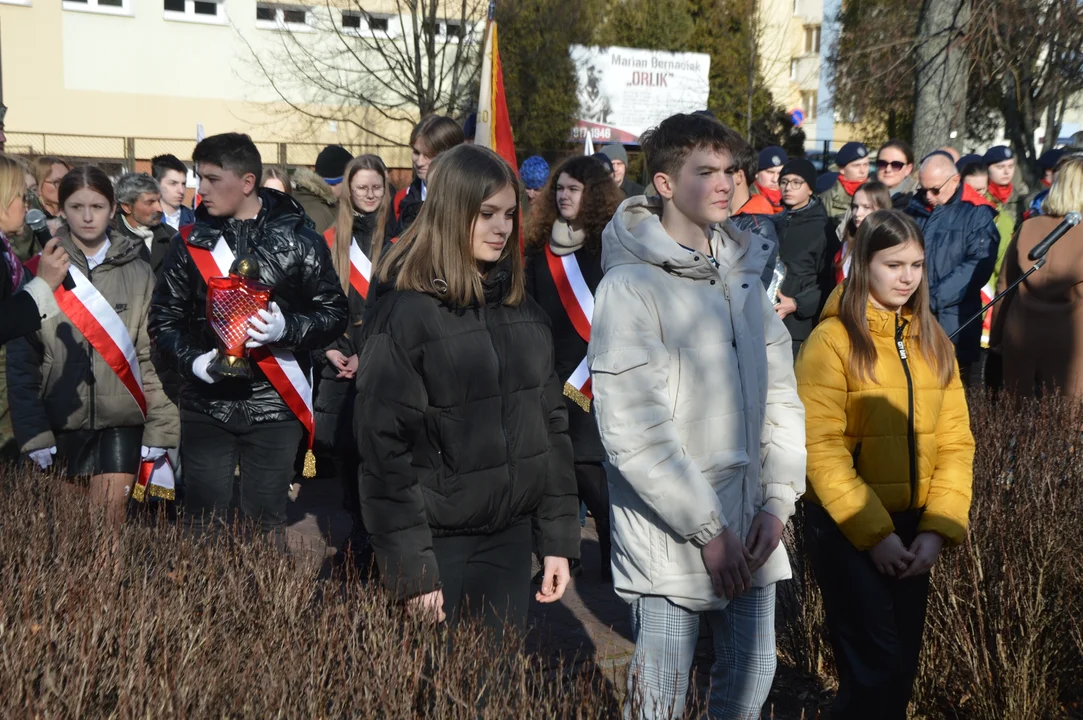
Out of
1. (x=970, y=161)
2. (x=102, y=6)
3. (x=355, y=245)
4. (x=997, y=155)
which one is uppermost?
(x=102, y=6)

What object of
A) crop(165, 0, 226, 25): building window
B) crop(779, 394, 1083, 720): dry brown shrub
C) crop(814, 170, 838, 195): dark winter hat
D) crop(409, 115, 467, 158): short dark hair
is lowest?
crop(779, 394, 1083, 720): dry brown shrub

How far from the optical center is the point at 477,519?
341 centimetres

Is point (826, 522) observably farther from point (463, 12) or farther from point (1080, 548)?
point (463, 12)

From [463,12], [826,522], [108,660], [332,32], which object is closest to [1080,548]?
[826,522]

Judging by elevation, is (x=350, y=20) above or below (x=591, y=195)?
above

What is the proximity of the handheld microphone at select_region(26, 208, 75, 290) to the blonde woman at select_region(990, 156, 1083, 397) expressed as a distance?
546 centimetres

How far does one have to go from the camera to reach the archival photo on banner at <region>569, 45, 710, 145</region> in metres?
32.9

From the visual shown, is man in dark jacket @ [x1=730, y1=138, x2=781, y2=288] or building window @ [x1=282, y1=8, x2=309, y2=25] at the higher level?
building window @ [x1=282, y1=8, x2=309, y2=25]

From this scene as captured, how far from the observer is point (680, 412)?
3.23m

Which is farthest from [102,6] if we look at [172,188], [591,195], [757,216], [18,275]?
[18,275]

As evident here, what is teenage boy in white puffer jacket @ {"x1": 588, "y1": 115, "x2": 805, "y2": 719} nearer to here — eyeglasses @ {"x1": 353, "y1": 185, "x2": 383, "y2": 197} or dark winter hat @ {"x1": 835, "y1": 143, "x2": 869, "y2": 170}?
eyeglasses @ {"x1": 353, "y1": 185, "x2": 383, "y2": 197}

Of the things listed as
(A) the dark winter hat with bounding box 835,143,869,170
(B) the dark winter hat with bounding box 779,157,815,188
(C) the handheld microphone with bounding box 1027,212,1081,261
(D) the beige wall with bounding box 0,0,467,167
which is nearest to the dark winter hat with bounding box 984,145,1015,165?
(A) the dark winter hat with bounding box 835,143,869,170

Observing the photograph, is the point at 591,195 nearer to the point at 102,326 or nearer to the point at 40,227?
the point at 102,326

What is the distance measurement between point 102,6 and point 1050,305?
1097 inches
